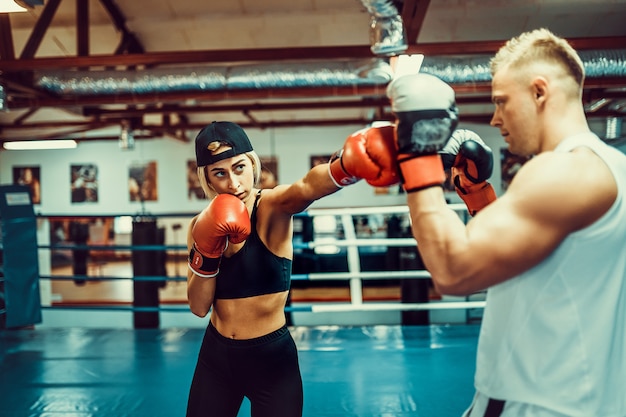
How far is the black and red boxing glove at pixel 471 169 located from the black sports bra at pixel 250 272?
0.63 meters

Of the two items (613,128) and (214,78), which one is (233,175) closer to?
(214,78)

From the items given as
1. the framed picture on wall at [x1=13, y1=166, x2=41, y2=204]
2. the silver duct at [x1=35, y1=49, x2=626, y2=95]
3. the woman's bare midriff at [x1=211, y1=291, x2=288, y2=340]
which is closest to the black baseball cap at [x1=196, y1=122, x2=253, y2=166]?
the woman's bare midriff at [x1=211, y1=291, x2=288, y2=340]

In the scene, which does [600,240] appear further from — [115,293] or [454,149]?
[115,293]

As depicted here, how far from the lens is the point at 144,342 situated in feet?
12.8

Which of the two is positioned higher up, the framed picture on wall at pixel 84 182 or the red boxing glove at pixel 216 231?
the framed picture on wall at pixel 84 182

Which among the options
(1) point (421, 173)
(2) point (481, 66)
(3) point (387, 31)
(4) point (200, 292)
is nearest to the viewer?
(1) point (421, 173)

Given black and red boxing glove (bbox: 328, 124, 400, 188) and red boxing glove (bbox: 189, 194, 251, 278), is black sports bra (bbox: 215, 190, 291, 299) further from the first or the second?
black and red boxing glove (bbox: 328, 124, 400, 188)

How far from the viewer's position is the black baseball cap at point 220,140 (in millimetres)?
1606

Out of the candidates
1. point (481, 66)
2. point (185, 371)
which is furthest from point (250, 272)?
point (481, 66)

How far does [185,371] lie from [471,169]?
8.10ft

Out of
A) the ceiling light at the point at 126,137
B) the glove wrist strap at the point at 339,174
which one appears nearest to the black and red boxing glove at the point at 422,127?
the glove wrist strap at the point at 339,174

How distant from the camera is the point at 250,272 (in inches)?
62.8

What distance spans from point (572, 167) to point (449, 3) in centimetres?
550

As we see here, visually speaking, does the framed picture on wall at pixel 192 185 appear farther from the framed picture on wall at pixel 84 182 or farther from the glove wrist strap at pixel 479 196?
the glove wrist strap at pixel 479 196
